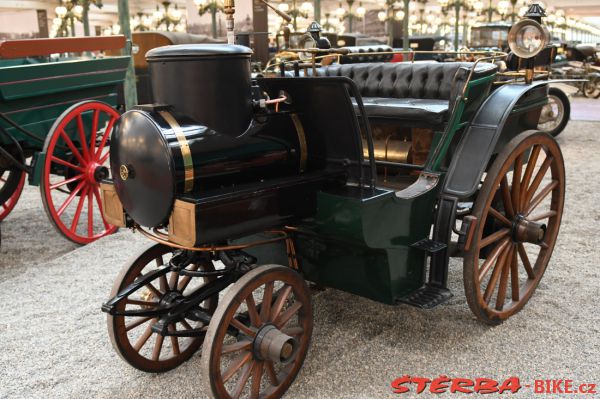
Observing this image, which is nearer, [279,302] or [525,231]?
[279,302]

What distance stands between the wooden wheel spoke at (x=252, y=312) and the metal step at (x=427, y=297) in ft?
2.13

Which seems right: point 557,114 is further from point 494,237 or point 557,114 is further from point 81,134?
point 81,134

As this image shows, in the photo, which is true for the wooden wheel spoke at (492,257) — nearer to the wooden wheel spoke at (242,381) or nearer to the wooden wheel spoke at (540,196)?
the wooden wheel spoke at (540,196)

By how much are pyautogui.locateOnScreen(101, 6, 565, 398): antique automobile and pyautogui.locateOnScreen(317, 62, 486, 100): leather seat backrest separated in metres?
0.39

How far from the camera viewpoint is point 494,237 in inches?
104

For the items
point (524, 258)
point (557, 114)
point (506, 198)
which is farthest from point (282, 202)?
point (557, 114)

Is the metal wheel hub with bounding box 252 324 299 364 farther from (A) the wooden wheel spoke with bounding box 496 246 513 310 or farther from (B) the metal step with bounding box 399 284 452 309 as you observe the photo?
(A) the wooden wheel spoke with bounding box 496 246 513 310

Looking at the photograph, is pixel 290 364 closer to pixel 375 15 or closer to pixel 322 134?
pixel 322 134

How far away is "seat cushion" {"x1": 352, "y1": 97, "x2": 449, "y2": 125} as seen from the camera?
8.85 feet

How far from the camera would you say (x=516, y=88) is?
2.85 m

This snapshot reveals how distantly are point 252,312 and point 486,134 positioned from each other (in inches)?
52.6

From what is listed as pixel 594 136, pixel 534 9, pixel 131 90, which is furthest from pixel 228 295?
pixel 594 136

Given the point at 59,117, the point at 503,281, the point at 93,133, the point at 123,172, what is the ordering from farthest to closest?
the point at 93,133, the point at 59,117, the point at 503,281, the point at 123,172

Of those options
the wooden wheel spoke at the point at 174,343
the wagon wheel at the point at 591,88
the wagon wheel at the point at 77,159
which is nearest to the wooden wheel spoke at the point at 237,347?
the wooden wheel spoke at the point at 174,343
